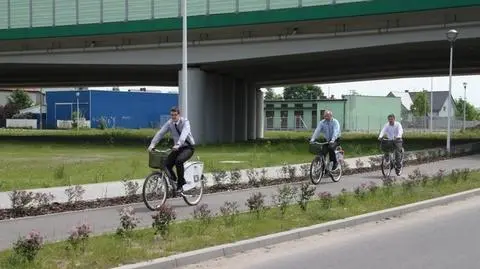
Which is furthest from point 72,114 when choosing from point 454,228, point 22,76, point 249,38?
point 454,228

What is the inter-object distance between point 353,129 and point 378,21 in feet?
198

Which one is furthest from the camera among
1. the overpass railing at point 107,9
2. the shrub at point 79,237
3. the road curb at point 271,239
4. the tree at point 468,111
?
the tree at point 468,111

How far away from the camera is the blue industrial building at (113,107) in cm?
8812

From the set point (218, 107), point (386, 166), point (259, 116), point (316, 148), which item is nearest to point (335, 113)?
point (259, 116)

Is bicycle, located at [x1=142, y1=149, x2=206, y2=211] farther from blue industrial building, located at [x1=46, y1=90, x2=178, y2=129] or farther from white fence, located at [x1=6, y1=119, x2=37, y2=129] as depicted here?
white fence, located at [x1=6, y1=119, x2=37, y2=129]

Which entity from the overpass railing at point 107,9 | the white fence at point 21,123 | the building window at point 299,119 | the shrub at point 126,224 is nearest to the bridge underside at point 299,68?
the overpass railing at point 107,9

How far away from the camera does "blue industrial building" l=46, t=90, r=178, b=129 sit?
88.1m

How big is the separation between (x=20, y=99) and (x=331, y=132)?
4153 inches

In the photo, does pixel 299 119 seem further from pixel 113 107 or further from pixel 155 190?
pixel 155 190

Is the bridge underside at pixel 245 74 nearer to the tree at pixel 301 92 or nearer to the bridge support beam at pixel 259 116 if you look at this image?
the bridge support beam at pixel 259 116

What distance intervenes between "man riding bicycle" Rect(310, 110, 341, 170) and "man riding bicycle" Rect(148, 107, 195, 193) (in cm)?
533

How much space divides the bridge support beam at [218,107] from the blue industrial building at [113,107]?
121 feet

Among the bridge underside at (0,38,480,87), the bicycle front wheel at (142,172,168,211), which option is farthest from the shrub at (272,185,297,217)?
the bridge underside at (0,38,480,87)

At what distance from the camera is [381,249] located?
28.8 feet
